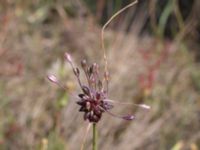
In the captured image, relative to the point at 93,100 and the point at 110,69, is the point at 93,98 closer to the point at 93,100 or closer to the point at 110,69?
the point at 93,100

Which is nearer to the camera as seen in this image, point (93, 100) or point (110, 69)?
point (93, 100)

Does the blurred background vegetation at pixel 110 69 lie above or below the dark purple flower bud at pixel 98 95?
below

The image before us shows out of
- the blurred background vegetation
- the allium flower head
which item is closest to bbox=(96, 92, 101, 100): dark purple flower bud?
the allium flower head

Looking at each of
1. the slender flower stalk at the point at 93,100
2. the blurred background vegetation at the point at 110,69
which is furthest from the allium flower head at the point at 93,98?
the blurred background vegetation at the point at 110,69

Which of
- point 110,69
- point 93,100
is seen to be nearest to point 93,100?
point 93,100

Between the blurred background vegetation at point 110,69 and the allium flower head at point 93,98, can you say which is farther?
the blurred background vegetation at point 110,69

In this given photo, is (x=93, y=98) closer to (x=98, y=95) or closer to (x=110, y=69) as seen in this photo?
(x=98, y=95)

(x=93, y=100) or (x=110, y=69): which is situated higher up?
(x=93, y=100)

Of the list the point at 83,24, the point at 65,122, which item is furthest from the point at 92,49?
the point at 65,122

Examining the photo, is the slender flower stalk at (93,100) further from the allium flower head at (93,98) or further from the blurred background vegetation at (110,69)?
the blurred background vegetation at (110,69)
